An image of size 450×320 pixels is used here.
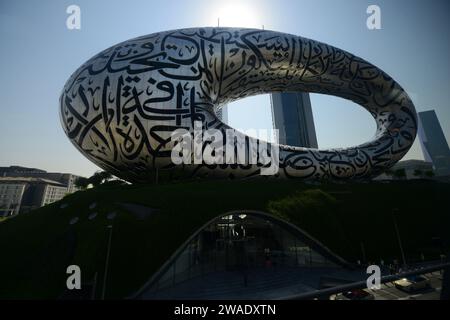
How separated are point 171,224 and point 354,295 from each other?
41.5ft

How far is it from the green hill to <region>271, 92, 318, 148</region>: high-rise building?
82.8 metres

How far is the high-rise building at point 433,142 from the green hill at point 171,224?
479 ft

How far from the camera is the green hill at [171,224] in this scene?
38.6 feet

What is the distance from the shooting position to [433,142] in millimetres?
142875

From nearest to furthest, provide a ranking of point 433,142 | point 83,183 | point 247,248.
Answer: point 247,248 → point 83,183 → point 433,142

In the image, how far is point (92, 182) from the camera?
28078 mm

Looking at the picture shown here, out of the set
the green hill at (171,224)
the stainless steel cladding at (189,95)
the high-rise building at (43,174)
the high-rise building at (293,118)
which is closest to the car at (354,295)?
the green hill at (171,224)

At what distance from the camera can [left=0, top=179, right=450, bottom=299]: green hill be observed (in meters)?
11.8

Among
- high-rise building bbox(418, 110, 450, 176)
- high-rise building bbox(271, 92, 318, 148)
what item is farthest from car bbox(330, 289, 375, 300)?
high-rise building bbox(418, 110, 450, 176)

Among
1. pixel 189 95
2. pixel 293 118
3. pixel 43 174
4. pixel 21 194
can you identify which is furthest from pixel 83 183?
pixel 43 174

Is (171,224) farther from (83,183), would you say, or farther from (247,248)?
(83,183)

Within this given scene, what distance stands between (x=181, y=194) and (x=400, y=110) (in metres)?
22.6

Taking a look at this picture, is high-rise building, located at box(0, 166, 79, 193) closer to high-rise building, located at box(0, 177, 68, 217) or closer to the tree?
high-rise building, located at box(0, 177, 68, 217)

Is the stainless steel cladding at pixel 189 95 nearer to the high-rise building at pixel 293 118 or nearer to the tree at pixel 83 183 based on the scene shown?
the tree at pixel 83 183
